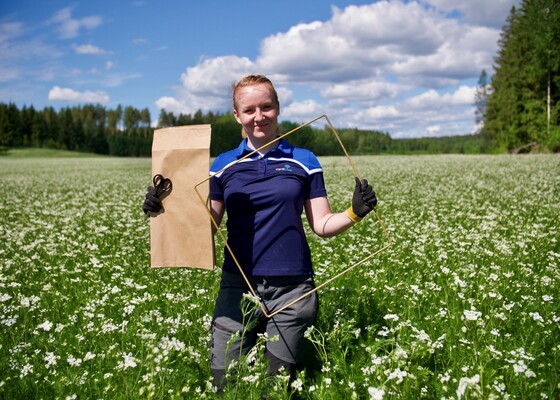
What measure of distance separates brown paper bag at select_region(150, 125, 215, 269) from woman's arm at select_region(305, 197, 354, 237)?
806mm

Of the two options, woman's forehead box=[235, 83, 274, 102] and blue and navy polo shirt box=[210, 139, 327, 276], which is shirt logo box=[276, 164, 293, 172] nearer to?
blue and navy polo shirt box=[210, 139, 327, 276]

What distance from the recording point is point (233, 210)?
344 centimetres

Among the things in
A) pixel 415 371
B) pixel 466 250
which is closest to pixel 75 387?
pixel 415 371

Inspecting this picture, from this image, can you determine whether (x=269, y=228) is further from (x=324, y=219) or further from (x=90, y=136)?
(x=90, y=136)

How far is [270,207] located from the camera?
3342 mm

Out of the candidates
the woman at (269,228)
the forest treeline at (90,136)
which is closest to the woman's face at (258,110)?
the woman at (269,228)

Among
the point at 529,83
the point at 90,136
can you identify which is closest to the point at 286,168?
the point at 529,83

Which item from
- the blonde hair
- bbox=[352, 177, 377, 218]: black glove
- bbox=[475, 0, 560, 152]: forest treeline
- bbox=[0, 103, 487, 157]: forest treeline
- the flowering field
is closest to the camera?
the flowering field

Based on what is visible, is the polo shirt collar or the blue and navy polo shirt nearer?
the blue and navy polo shirt

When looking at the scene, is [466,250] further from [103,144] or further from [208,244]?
[103,144]

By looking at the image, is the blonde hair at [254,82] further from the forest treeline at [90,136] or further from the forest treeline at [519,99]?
the forest treeline at [90,136]

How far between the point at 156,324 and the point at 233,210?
1.69 metres

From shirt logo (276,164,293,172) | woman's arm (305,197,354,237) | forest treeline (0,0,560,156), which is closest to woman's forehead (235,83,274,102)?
shirt logo (276,164,293,172)

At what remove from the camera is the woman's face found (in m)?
3.30
